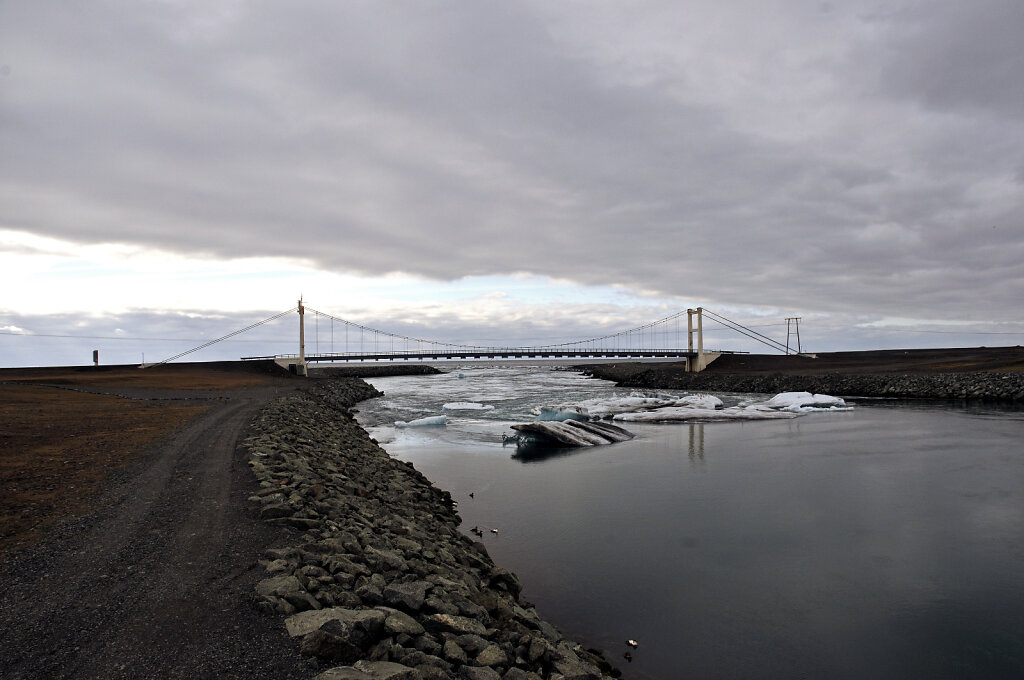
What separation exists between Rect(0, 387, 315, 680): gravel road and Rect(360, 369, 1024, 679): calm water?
13.3 ft

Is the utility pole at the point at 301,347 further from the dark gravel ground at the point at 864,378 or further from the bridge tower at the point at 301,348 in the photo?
the dark gravel ground at the point at 864,378

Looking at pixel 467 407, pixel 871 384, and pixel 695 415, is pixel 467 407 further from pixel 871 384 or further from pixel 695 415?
pixel 871 384

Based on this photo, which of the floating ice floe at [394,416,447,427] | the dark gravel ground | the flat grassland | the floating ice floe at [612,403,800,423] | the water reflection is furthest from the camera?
the dark gravel ground

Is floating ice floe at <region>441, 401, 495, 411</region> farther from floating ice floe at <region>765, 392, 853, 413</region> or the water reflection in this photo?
floating ice floe at <region>765, 392, 853, 413</region>

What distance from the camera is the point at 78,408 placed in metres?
20.6

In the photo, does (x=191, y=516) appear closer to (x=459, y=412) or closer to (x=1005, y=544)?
(x=1005, y=544)

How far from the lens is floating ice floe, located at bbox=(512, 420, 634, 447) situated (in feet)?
70.9

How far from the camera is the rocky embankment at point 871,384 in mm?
38781

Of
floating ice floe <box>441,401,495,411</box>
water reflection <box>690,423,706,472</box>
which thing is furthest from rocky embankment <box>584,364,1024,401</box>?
floating ice floe <box>441,401,495,411</box>

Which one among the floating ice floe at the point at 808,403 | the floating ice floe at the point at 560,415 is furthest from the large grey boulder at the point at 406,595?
the floating ice floe at the point at 808,403

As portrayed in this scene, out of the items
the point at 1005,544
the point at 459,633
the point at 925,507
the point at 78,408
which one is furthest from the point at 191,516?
the point at 78,408

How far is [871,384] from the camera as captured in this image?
1823 inches

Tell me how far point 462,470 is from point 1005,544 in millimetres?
12570

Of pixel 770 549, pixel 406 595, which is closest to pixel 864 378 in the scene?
pixel 770 549
